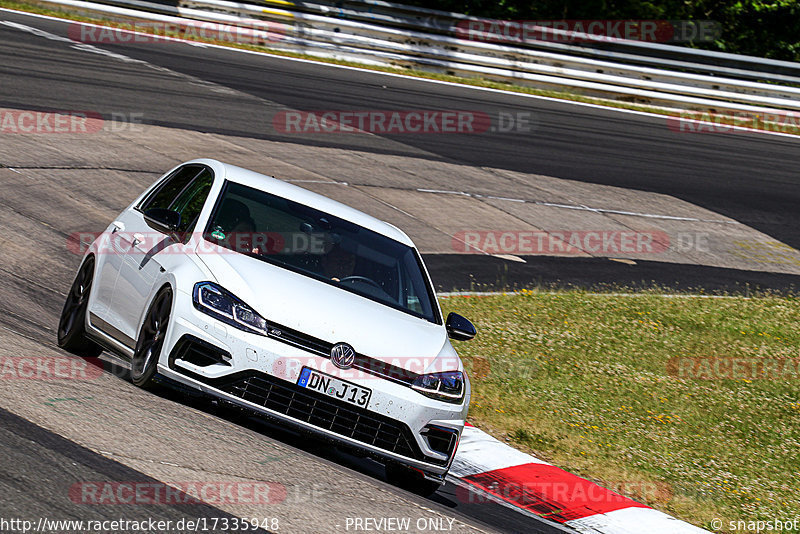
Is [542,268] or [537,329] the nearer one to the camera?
[537,329]

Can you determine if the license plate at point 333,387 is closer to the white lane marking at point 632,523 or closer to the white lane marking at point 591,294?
the white lane marking at point 632,523

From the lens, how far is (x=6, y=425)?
521cm

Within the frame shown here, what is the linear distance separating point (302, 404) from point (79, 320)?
2377mm

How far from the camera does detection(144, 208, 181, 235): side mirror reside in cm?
675

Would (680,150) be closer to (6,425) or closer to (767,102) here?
(767,102)

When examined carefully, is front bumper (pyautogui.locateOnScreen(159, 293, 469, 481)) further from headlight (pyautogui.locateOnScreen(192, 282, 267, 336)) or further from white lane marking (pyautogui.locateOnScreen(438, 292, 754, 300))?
white lane marking (pyautogui.locateOnScreen(438, 292, 754, 300))

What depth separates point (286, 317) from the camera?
234 inches

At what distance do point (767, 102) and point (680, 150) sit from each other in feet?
17.1

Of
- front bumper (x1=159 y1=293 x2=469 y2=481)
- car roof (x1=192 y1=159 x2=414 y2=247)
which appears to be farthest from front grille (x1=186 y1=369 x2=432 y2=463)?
car roof (x1=192 y1=159 x2=414 y2=247)

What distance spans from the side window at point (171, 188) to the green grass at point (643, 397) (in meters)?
2.89

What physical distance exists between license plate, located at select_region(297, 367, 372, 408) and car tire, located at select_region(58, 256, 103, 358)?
2.26 meters

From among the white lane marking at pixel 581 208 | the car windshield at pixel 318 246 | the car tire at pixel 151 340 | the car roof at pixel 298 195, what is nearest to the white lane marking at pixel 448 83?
the white lane marking at pixel 581 208

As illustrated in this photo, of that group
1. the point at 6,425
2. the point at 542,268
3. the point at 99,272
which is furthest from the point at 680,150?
the point at 6,425

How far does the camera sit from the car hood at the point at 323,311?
5.95 metres
